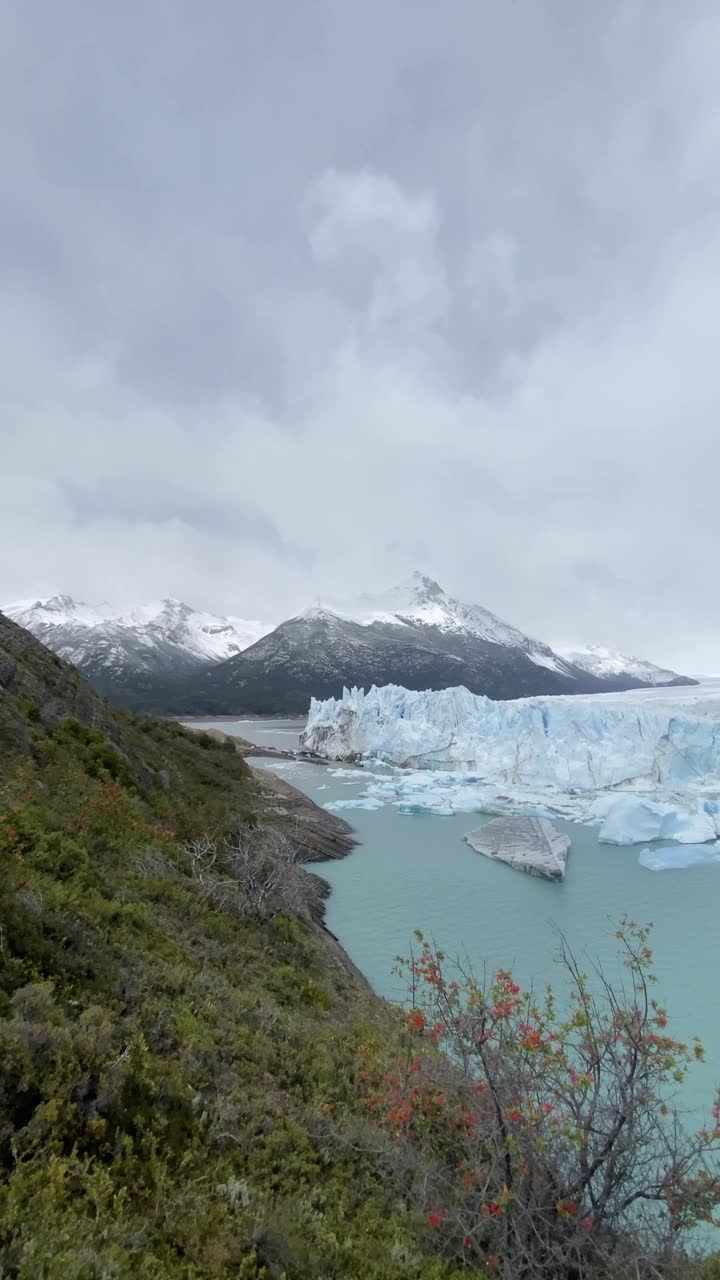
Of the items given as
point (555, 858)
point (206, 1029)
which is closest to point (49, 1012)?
point (206, 1029)

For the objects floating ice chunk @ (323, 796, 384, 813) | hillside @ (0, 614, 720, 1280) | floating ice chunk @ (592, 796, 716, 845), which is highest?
hillside @ (0, 614, 720, 1280)

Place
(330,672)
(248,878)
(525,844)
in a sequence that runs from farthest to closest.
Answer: (330,672)
(525,844)
(248,878)

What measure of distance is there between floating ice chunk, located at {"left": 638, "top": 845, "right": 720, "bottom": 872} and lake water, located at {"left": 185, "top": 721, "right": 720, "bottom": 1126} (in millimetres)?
404

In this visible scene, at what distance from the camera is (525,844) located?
77.9ft

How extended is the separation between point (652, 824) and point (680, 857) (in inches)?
130

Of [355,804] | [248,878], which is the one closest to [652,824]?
[355,804]

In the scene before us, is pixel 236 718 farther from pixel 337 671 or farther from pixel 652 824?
pixel 652 824

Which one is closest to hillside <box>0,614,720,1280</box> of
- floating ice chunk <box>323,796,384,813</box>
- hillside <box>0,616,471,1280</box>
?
→ hillside <box>0,616,471,1280</box>

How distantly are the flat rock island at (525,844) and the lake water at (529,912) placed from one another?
0.40 metres

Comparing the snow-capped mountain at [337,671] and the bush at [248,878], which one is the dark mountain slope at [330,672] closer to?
the snow-capped mountain at [337,671]

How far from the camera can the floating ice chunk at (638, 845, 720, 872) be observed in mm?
22484

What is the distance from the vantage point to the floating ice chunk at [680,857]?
73.8ft

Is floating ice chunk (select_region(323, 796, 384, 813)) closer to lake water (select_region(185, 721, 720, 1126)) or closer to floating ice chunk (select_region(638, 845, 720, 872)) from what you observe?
lake water (select_region(185, 721, 720, 1126))

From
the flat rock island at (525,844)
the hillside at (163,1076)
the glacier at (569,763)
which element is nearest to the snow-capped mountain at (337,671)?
the glacier at (569,763)
